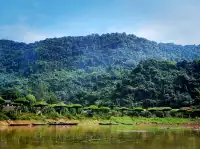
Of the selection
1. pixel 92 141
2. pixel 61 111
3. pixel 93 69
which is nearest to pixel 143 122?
pixel 61 111

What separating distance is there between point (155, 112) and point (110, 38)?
Result: 4412 inches

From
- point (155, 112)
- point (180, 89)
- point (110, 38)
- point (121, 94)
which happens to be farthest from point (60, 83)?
point (110, 38)

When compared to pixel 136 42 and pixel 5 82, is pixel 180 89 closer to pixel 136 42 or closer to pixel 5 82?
pixel 5 82

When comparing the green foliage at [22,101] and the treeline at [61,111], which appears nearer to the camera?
the treeline at [61,111]

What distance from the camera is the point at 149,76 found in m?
95.3

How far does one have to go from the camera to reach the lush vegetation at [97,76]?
71406mm

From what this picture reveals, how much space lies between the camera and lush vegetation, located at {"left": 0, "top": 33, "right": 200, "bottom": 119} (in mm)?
71406

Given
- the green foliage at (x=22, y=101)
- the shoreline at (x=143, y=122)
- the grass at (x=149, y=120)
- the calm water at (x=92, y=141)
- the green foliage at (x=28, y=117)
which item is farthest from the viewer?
the grass at (x=149, y=120)

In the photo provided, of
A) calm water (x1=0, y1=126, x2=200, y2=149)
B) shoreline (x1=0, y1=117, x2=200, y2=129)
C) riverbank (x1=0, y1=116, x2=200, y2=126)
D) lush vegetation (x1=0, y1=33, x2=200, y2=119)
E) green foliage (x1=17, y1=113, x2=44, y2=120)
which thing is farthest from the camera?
lush vegetation (x1=0, y1=33, x2=200, y2=119)

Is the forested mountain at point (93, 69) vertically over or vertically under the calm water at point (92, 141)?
over

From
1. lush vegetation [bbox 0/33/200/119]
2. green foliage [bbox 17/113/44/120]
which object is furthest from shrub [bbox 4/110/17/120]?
lush vegetation [bbox 0/33/200/119]

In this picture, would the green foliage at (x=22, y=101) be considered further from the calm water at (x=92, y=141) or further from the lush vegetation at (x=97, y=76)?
the calm water at (x=92, y=141)

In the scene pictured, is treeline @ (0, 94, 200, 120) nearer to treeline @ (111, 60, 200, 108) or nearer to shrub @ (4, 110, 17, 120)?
shrub @ (4, 110, 17, 120)

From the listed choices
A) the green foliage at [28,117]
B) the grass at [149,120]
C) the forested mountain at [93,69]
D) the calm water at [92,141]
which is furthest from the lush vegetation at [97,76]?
the calm water at [92,141]
